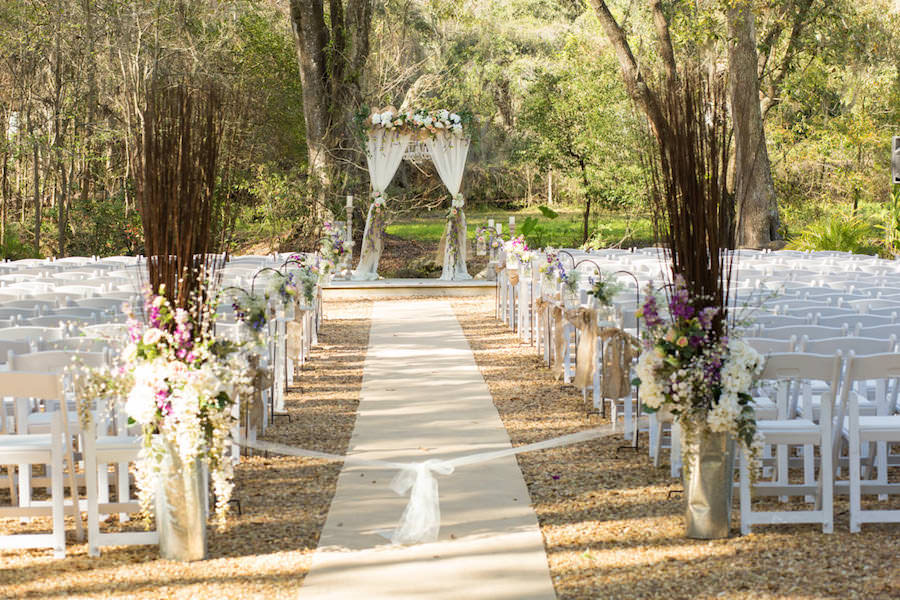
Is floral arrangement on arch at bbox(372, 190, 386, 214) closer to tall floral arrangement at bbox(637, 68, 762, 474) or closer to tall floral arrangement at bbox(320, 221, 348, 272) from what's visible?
tall floral arrangement at bbox(320, 221, 348, 272)

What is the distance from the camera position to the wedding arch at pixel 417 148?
57.5 ft

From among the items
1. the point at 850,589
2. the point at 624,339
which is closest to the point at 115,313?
the point at 624,339

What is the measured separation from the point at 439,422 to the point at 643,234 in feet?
66.3

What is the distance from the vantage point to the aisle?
424 cm

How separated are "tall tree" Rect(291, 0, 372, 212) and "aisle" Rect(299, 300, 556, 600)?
13.6 meters

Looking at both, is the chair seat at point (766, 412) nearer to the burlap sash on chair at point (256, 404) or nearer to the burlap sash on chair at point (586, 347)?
the burlap sash on chair at point (586, 347)

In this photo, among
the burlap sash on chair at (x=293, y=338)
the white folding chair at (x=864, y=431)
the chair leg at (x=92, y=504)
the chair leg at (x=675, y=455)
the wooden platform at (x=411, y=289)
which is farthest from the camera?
the wooden platform at (x=411, y=289)

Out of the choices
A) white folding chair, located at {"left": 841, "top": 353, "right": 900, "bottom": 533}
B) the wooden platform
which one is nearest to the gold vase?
white folding chair, located at {"left": 841, "top": 353, "right": 900, "bottom": 533}

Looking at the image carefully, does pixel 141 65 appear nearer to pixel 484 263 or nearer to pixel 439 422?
pixel 484 263

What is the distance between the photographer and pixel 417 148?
18031mm

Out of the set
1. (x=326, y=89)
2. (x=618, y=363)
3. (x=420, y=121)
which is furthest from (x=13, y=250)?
(x=618, y=363)

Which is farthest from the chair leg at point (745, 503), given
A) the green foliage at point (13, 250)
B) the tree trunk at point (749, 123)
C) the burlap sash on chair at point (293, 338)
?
the green foliage at point (13, 250)

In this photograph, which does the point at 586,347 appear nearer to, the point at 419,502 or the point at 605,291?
the point at 605,291

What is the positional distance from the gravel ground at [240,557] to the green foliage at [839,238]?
14895 mm
